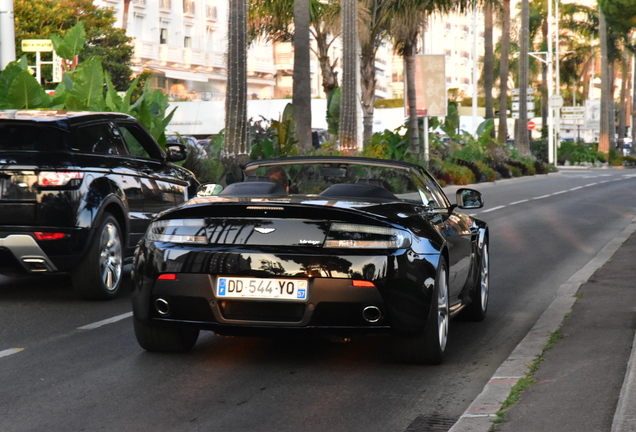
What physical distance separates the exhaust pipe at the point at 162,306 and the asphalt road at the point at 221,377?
0.35 meters

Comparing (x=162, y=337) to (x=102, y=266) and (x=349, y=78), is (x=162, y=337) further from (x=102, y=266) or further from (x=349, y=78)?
(x=349, y=78)

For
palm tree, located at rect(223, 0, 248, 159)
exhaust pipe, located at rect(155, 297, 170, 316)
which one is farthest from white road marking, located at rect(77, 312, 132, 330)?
palm tree, located at rect(223, 0, 248, 159)

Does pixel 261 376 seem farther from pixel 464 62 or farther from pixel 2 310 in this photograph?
pixel 464 62

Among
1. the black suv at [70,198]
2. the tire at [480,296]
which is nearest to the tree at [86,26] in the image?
the black suv at [70,198]

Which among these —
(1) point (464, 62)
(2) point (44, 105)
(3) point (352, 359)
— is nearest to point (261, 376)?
(3) point (352, 359)

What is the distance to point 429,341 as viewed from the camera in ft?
22.4

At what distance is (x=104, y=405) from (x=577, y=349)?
2.97m

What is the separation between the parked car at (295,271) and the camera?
647 centimetres

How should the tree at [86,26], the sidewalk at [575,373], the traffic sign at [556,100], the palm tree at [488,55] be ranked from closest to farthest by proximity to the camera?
the sidewalk at [575,373] → the palm tree at [488,55] → the tree at [86,26] → the traffic sign at [556,100]

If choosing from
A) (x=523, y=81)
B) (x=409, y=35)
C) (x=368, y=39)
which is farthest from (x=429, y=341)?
(x=523, y=81)

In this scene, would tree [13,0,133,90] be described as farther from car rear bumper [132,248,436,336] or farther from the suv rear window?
car rear bumper [132,248,436,336]

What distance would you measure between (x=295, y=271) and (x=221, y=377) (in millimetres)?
780

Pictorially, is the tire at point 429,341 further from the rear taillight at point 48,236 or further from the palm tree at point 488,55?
the palm tree at point 488,55

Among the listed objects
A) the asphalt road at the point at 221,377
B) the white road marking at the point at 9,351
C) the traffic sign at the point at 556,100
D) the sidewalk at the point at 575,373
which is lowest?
the asphalt road at the point at 221,377
